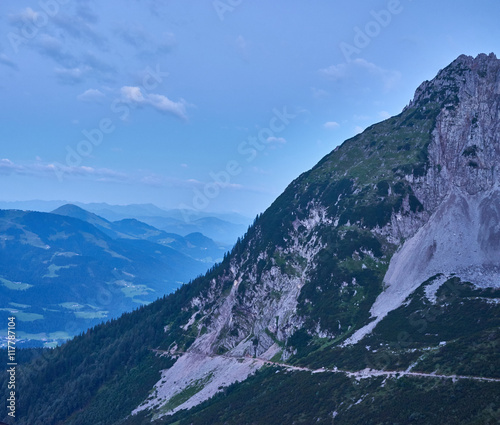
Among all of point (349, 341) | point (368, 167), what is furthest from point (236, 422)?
point (368, 167)

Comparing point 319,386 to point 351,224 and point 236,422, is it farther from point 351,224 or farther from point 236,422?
point 351,224

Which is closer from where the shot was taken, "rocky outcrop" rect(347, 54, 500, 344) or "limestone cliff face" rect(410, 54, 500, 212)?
"rocky outcrop" rect(347, 54, 500, 344)

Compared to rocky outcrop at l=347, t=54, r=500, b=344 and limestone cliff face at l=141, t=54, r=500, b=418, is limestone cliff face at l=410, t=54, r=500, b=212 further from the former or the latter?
limestone cliff face at l=141, t=54, r=500, b=418

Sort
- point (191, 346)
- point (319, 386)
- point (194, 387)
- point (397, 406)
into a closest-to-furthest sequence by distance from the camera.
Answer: point (397, 406) → point (319, 386) → point (194, 387) → point (191, 346)

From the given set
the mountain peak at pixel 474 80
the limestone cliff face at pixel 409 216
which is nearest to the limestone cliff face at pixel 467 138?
the mountain peak at pixel 474 80

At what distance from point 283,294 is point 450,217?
2830 inches

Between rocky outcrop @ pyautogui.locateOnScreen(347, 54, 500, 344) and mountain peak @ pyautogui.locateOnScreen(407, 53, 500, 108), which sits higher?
mountain peak @ pyautogui.locateOnScreen(407, 53, 500, 108)

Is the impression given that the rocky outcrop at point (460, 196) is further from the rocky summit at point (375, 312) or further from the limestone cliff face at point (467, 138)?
the rocky summit at point (375, 312)

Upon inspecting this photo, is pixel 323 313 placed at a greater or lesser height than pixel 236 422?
greater

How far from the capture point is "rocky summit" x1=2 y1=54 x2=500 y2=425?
88375 millimetres

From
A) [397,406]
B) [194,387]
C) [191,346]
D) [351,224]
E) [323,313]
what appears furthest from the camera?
[191,346]

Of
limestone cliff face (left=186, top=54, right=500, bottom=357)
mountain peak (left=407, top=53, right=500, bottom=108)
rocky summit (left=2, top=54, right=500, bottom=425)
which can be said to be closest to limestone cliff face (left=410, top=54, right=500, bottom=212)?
mountain peak (left=407, top=53, right=500, bottom=108)

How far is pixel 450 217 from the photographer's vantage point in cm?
14850

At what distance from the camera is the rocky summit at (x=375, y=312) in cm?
8838
